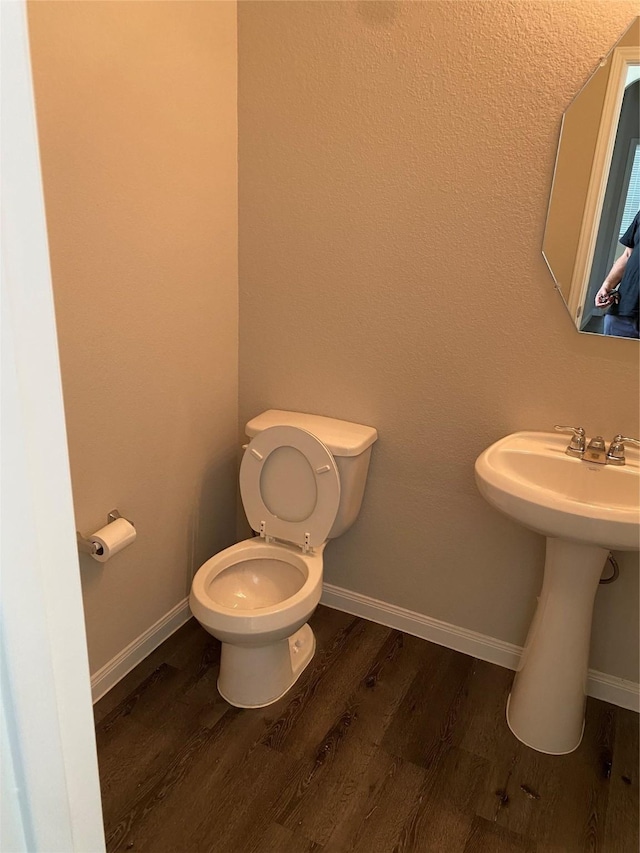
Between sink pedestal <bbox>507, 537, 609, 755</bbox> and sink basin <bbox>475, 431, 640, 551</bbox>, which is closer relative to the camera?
sink basin <bbox>475, 431, 640, 551</bbox>

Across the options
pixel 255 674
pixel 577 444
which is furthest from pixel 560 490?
pixel 255 674

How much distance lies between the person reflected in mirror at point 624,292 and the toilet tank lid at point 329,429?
2.56 ft

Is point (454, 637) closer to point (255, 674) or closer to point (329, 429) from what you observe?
point (255, 674)

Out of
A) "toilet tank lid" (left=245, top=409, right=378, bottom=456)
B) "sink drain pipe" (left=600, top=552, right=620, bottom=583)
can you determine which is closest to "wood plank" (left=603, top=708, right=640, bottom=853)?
"sink drain pipe" (left=600, top=552, right=620, bottom=583)

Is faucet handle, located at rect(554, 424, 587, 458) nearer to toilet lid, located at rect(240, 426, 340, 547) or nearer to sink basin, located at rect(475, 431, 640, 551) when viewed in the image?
sink basin, located at rect(475, 431, 640, 551)

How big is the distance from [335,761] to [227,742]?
0.31 m

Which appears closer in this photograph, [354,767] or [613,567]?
[354,767]

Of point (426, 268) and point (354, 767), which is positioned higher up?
point (426, 268)

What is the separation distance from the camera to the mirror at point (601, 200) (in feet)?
5.23

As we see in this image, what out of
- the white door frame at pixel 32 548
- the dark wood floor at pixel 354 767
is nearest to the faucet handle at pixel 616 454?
the dark wood floor at pixel 354 767

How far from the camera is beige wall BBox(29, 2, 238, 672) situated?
1.54 meters

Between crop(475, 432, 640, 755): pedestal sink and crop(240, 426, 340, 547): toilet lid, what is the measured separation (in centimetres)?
51

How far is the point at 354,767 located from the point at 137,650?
2.62 feet

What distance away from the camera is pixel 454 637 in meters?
2.24
